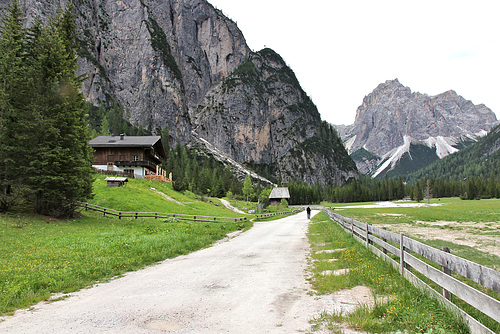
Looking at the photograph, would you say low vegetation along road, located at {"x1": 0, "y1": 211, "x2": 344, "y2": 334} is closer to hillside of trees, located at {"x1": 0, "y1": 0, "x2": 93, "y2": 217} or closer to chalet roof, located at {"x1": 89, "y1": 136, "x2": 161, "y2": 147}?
hillside of trees, located at {"x1": 0, "y1": 0, "x2": 93, "y2": 217}

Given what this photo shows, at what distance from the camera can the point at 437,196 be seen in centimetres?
15712

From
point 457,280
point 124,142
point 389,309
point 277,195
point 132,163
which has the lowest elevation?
point 277,195

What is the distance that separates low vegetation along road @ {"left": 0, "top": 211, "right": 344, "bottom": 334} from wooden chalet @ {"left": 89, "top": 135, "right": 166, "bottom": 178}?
50.2 meters

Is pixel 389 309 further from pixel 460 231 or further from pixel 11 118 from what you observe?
pixel 11 118

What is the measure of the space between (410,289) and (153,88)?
193 m

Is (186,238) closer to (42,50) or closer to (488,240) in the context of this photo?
(488,240)

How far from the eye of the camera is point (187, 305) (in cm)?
694

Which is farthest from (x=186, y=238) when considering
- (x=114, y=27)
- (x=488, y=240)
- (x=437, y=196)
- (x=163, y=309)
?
(x=114, y=27)

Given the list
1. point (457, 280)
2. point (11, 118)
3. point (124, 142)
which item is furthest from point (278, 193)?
point (457, 280)

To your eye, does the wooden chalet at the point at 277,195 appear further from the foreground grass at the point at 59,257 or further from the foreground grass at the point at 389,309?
the foreground grass at the point at 389,309

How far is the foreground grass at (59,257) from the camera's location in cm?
860

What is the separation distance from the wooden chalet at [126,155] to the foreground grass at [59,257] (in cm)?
3569

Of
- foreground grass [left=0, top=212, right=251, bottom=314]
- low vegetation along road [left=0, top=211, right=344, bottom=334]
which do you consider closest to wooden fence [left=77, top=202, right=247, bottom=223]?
foreground grass [left=0, top=212, right=251, bottom=314]

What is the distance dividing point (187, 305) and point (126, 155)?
186ft
